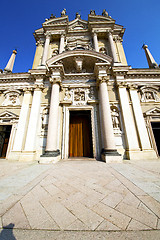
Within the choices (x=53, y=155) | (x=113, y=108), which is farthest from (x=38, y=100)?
(x=113, y=108)

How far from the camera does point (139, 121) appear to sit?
7.17 meters

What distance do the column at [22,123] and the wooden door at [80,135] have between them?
12.0 feet

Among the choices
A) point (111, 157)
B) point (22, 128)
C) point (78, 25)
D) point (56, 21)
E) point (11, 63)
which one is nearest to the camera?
point (111, 157)

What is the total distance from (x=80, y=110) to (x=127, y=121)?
12.5 ft

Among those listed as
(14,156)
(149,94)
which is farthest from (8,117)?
(149,94)

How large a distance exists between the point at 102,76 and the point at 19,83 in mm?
7716

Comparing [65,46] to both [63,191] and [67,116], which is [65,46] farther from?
[63,191]

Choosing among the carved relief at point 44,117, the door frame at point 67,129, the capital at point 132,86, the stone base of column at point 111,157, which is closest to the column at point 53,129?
the door frame at point 67,129

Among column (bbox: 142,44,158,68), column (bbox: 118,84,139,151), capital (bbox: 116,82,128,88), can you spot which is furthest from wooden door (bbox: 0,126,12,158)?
column (bbox: 142,44,158,68)

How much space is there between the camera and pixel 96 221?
4.10ft

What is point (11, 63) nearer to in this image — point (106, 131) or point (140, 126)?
point (106, 131)

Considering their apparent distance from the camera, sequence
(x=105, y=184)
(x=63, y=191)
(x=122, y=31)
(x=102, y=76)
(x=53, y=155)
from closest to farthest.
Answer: (x=63, y=191) → (x=105, y=184) → (x=53, y=155) → (x=102, y=76) → (x=122, y=31)

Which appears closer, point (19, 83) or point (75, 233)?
point (75, 233)

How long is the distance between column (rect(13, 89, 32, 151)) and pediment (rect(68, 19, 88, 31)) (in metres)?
12.2
